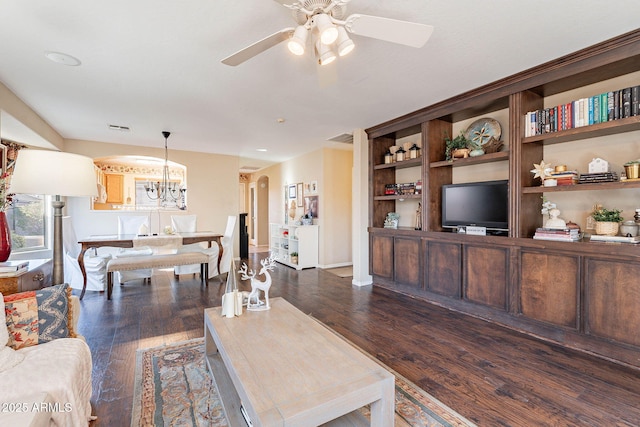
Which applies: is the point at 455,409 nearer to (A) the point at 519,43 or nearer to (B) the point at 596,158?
(B) the point at 596,158

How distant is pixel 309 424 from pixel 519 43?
2936mm

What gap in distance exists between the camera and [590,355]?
2.37 meters

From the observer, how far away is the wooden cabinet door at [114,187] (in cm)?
746

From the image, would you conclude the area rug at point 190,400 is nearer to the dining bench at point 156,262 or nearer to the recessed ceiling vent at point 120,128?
the dining bench at point 156,262

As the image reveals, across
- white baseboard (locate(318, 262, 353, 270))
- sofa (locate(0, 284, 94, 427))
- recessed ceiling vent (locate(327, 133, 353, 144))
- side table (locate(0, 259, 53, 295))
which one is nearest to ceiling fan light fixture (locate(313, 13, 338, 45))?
sofa (locate(0, 284, 94, 427))

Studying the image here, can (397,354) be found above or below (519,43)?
below

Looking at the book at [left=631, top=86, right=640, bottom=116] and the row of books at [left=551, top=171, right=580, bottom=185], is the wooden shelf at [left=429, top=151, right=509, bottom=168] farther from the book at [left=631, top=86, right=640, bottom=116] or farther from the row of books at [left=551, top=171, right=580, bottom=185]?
the book at [left=631, top=86, right=640, bottom=116]

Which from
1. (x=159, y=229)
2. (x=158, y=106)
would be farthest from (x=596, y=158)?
(x=159, y=229)

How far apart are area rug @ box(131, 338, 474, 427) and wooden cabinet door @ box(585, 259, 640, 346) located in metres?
1.66

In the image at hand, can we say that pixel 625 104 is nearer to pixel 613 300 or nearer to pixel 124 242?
pixel 613 300

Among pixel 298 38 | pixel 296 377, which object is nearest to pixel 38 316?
pixel 296 377

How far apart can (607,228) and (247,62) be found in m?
3.37

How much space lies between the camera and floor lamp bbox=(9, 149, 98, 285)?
1874 millimetres

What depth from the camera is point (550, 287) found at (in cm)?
263
